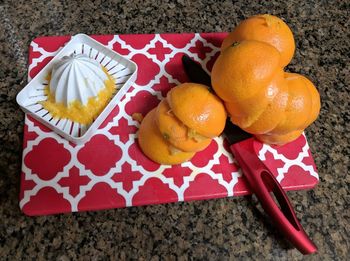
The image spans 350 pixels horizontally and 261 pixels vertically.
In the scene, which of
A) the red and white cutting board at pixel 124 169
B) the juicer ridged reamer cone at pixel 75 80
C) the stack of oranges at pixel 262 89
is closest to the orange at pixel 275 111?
the stack of oranges at pixel 262 89

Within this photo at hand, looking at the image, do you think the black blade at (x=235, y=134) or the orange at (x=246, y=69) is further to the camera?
the black blade at (x=235, y=134)

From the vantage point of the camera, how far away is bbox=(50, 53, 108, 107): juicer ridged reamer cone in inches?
21.3

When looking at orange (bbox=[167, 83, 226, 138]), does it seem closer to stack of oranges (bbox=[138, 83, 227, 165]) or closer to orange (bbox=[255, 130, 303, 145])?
stack of oranges (bbox=[138, 83, 227, 165])

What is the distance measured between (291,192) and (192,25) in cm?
38

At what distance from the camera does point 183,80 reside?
0.62m

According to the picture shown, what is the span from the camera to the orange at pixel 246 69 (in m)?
0.43

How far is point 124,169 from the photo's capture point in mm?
538

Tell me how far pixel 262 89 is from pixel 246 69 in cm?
3

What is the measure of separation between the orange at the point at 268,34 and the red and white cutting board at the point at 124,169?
159mm

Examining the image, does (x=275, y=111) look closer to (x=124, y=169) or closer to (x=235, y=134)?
(x=235, y=134)

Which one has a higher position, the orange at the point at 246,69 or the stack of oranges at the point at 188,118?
the orange at the point at 246,69

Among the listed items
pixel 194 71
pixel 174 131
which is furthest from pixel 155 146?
pixel 194 71

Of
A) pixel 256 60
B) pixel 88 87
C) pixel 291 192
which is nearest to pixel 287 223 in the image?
pixel 291 192

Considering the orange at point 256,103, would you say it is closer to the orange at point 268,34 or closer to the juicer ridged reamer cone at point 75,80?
the orange at point 268,34
